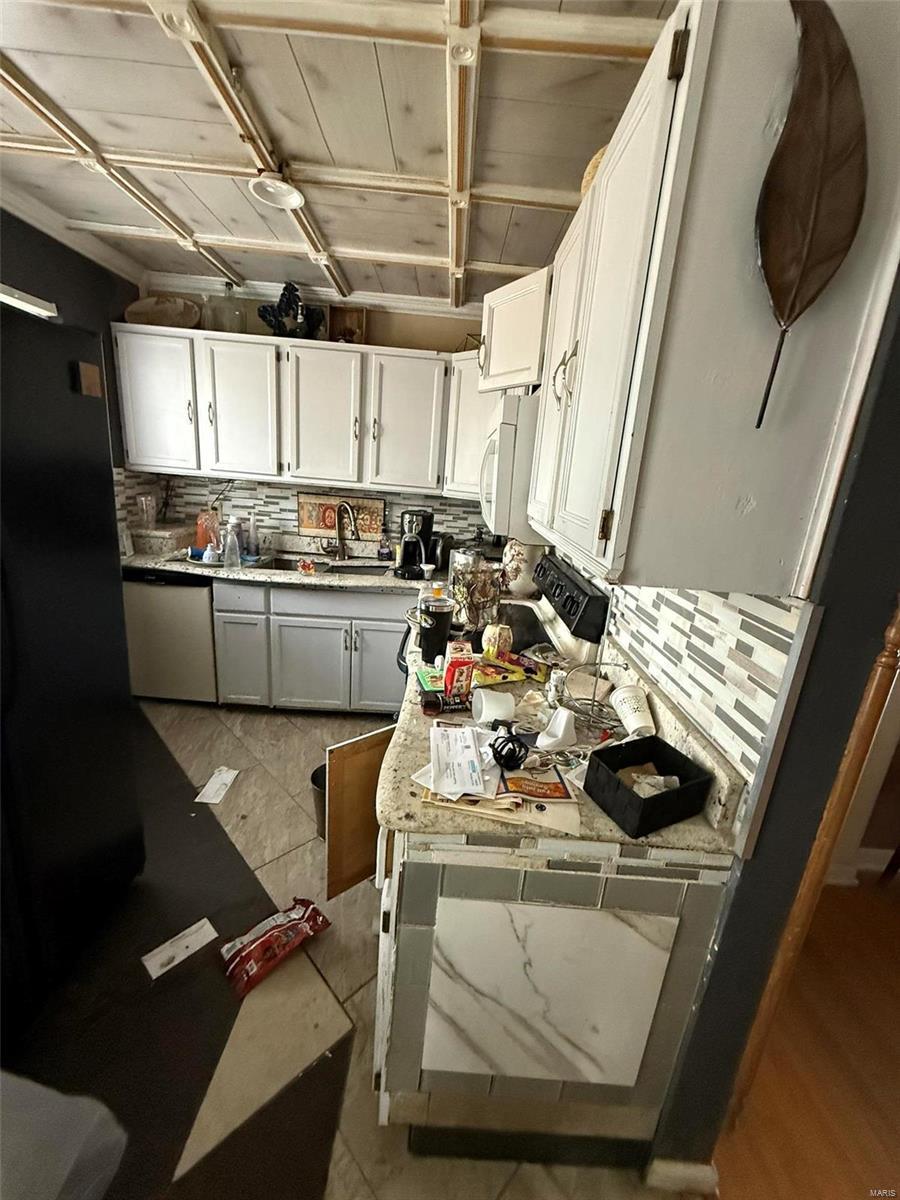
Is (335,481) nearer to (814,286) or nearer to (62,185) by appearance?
(62,185)

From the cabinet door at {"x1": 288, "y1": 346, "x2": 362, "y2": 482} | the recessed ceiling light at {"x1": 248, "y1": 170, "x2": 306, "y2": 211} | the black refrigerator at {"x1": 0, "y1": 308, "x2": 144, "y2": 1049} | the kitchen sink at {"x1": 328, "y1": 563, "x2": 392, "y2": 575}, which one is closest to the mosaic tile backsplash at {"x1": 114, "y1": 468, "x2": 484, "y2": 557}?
the kitchen sink at {"x1": 328, "y1": 563, "x2": 392, "y2": 575}

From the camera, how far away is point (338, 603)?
2855 mm

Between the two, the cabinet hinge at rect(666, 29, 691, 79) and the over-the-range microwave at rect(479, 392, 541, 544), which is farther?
the over-the-range microwave at rect(479, 392, 541, 544)

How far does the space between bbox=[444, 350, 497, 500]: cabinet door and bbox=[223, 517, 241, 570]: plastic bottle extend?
1.35 m

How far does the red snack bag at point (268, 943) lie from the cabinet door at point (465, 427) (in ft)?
7.46

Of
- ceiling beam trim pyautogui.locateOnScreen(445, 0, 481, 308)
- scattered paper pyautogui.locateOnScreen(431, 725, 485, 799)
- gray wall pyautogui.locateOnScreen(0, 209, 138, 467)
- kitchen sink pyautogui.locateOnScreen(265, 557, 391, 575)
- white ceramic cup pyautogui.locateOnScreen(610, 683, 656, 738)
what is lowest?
kitchen sink pyautogui.locateOnScreen(265, 557, 391, 575)

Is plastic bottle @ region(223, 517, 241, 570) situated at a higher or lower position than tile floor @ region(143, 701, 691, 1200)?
higher

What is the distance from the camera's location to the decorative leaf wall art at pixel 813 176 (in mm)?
642

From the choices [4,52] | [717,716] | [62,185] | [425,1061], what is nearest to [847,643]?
[717,716]

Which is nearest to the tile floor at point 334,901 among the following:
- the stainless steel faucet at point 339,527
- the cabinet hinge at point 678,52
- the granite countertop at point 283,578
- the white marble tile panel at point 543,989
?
the white marble tile panel at point 543,989

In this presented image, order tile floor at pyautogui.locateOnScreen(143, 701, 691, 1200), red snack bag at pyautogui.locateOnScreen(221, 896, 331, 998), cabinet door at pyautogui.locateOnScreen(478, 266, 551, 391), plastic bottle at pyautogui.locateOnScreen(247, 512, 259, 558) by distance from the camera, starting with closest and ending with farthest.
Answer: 1. tile floor at pyautogui.locateOnScreen(143, 701, 691, 1200)
2. red snack bag at pyautogui.locateOnScreen(221, 896, 331, 998)
3. cabinet door at pyautogui.locateOnScreen(478, 266, 551, 391)
4. plastic bottle at pyautogui.locateOnScreen(247, 512, 259, 558)

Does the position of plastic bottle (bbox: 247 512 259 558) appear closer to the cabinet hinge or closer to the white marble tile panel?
the white marble tile panel

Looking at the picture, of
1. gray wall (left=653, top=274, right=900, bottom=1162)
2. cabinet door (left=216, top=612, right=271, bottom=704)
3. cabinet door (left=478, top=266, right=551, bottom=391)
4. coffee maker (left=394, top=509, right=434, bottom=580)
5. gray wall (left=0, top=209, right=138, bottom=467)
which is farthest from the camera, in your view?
coffee maker (left=394, top=509, right=434, bottom=580)

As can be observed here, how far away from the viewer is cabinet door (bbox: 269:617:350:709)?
289cm
